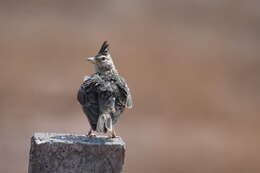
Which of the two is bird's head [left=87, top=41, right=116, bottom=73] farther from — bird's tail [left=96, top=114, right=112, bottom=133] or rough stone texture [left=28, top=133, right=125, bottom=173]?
rough stone texture [left=28, top=133, right=125, bottom=173]

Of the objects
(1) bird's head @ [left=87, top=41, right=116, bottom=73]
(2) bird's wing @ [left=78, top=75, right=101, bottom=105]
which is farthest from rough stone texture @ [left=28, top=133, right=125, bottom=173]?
(1) bird's head @ [left=87, top=41, right=116, bottom=73]

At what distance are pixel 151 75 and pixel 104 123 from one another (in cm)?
1169

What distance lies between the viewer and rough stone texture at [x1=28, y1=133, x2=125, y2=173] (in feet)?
20.1

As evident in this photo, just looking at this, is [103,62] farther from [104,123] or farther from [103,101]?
[104,123]

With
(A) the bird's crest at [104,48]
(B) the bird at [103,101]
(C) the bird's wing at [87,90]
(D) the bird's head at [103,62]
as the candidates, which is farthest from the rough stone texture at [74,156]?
(A) the bird's crest at [104,48]

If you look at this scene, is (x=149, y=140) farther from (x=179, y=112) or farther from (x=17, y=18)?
(x=17, y=18)

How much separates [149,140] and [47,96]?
2.20 metres

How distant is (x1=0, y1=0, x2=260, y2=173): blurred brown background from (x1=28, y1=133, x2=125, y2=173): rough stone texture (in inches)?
375

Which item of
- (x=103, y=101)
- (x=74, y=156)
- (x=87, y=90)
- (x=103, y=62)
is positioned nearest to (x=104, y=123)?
(x=103, y=101)

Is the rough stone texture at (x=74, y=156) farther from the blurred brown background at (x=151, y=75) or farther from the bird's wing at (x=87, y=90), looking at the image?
the blurred brown background at (x=151, y=75)

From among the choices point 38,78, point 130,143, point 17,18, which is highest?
point 17,18

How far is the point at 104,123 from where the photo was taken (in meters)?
6.79

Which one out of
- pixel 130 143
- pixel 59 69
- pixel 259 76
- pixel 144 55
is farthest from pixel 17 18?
pixel 259 76

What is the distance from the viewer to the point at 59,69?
18031 millimetres
